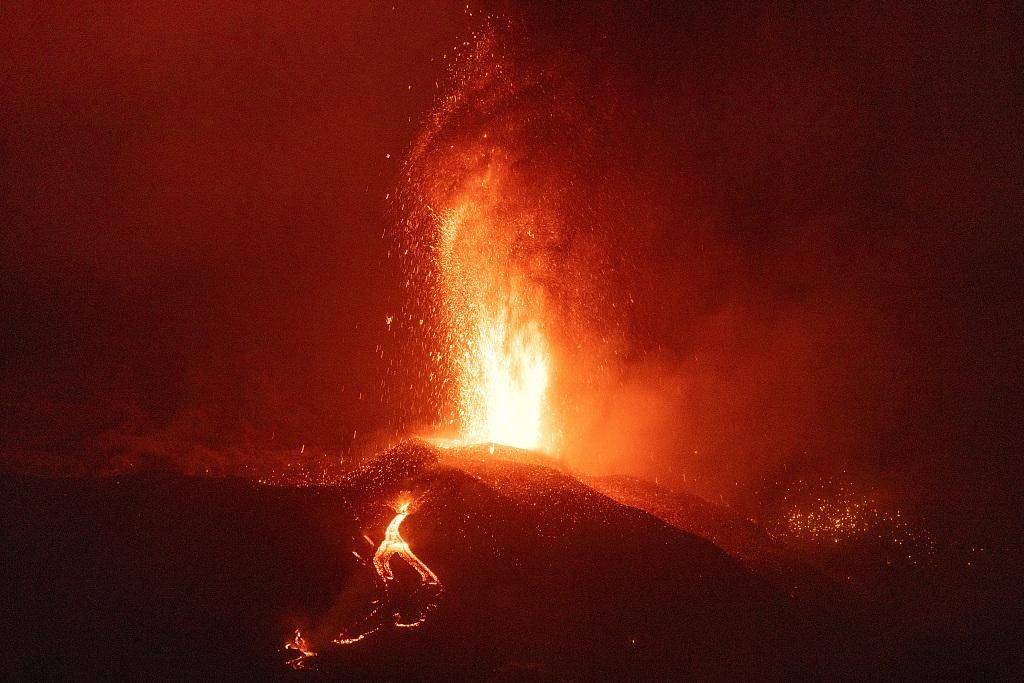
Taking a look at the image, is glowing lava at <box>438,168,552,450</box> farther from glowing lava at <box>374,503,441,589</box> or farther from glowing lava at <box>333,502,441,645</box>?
glowing lava at <box>333,502,441,645</box>

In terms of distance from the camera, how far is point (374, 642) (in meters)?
4.70

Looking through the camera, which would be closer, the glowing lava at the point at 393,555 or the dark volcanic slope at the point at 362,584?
the dark volcanic slope at the point at 362,584

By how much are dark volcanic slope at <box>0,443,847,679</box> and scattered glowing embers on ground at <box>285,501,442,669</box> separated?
0.08 m

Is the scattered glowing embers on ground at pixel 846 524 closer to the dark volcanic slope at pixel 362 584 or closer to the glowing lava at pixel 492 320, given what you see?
the dark volcanic slope at pixel 362 584

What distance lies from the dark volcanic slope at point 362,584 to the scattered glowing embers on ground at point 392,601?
0.27 feet

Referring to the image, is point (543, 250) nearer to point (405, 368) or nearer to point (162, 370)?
point (405, 368)

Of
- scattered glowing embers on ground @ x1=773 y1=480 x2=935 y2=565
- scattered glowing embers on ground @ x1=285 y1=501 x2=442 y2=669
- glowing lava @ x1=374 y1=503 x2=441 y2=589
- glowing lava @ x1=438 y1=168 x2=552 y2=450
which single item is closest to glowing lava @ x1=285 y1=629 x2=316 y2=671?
scattered glowing embers on ground @ x1=285 y1=501 x2=442 y2=669

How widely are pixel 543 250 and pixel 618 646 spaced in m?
8.53

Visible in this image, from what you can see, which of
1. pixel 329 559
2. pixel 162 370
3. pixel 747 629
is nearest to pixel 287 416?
pixel 162 370

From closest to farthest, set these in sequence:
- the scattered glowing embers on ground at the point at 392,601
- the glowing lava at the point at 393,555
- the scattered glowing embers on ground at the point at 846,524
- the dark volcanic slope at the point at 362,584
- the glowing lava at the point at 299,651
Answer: the glowing lava at the point at 299,651
the dark volcanic slope at the point at 362,584
the scattered glowing embers on ground at the point at 392,601
the glowing lava at the point at 393,555
the scattered glowing embers on ground at the point at 846,524

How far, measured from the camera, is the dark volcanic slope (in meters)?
4.50

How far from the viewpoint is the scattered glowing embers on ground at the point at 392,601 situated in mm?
4633

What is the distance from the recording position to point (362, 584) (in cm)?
527

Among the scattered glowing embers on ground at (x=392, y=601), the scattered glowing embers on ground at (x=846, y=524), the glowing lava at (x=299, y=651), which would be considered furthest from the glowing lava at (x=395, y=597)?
the scattered glowing embers on ground at (x=846, y=524)
